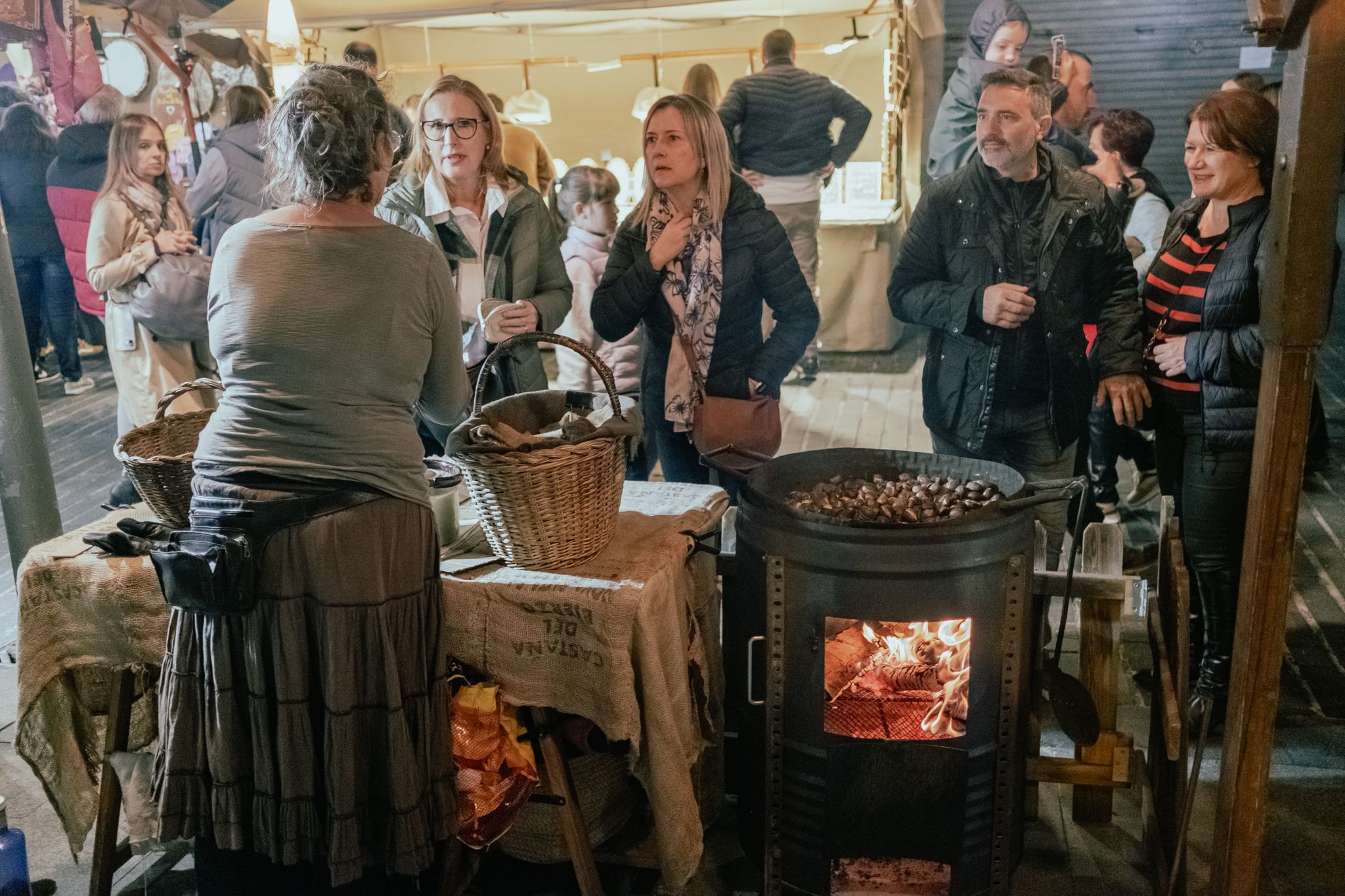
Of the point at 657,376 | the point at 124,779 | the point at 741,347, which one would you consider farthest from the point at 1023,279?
the point at 124,779

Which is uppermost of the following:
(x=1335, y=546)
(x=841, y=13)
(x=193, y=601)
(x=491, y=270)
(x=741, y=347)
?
(x=841, y=13)

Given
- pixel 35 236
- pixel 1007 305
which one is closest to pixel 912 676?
pixel 1007 305

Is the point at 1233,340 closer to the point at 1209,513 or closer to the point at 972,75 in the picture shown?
the point at 1209,513

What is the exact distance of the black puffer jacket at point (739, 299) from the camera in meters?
3.50

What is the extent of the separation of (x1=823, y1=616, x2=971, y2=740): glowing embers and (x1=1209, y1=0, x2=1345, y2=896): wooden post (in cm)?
54

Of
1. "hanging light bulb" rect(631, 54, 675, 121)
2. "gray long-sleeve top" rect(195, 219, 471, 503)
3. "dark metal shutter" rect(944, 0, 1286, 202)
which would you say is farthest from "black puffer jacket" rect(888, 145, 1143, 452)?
"dark metal shutter" rect(944, 0, 1286, 202)

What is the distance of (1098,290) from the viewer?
11.5ft

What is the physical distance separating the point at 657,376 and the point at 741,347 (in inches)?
11.1

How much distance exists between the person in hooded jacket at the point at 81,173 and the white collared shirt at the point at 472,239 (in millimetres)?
4150

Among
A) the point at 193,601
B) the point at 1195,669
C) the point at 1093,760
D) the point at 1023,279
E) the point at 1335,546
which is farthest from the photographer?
the point at 1335,546

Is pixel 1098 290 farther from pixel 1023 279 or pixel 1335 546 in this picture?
pixel 1335 546

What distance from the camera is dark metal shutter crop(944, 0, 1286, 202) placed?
9.91 metres

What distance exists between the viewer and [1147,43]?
9969 mm

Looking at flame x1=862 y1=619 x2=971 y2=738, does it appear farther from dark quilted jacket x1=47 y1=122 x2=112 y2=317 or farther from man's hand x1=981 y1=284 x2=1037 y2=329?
dark quilted jacket x1=47 y1=122 x2=112 y2=317
